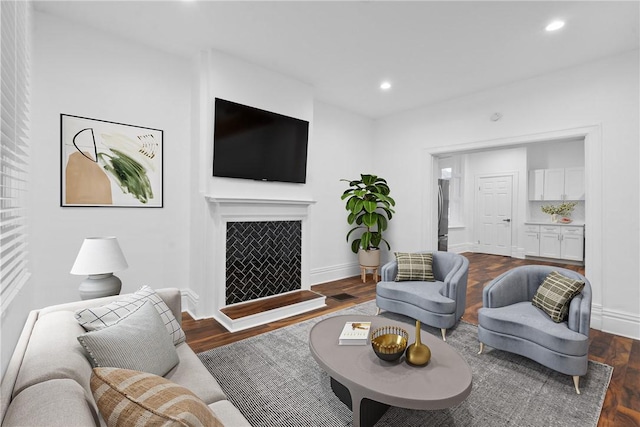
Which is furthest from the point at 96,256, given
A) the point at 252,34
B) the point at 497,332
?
the point at 497,332

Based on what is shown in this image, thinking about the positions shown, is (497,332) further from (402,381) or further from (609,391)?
(402,381)

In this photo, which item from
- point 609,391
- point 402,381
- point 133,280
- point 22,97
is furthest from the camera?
point 133,280

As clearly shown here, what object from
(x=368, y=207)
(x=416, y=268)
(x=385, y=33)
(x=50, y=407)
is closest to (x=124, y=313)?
(x=50, y=407)

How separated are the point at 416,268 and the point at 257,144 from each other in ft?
7.88

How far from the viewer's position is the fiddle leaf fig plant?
4875 mm

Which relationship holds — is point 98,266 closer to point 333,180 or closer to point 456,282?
point 456,282

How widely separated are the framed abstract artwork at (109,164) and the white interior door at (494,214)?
7.80 meters

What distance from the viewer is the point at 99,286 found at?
2330 millimetres

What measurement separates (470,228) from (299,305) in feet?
21.5

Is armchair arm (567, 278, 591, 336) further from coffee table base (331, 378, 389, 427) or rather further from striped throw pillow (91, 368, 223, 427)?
striped throw pillow (91, 368, 223, 427)

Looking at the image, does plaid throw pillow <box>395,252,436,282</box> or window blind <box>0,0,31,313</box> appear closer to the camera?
window blind <box>0,0,31,313</box>

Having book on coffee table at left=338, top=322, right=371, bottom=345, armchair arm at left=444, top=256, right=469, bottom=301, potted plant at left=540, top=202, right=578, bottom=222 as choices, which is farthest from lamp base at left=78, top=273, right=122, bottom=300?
potted plant at left=540, top=202, right=578, bottom=222

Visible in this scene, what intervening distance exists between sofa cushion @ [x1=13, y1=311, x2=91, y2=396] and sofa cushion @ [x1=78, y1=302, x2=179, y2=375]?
0.06 metres

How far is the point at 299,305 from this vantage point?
11.9 feet
